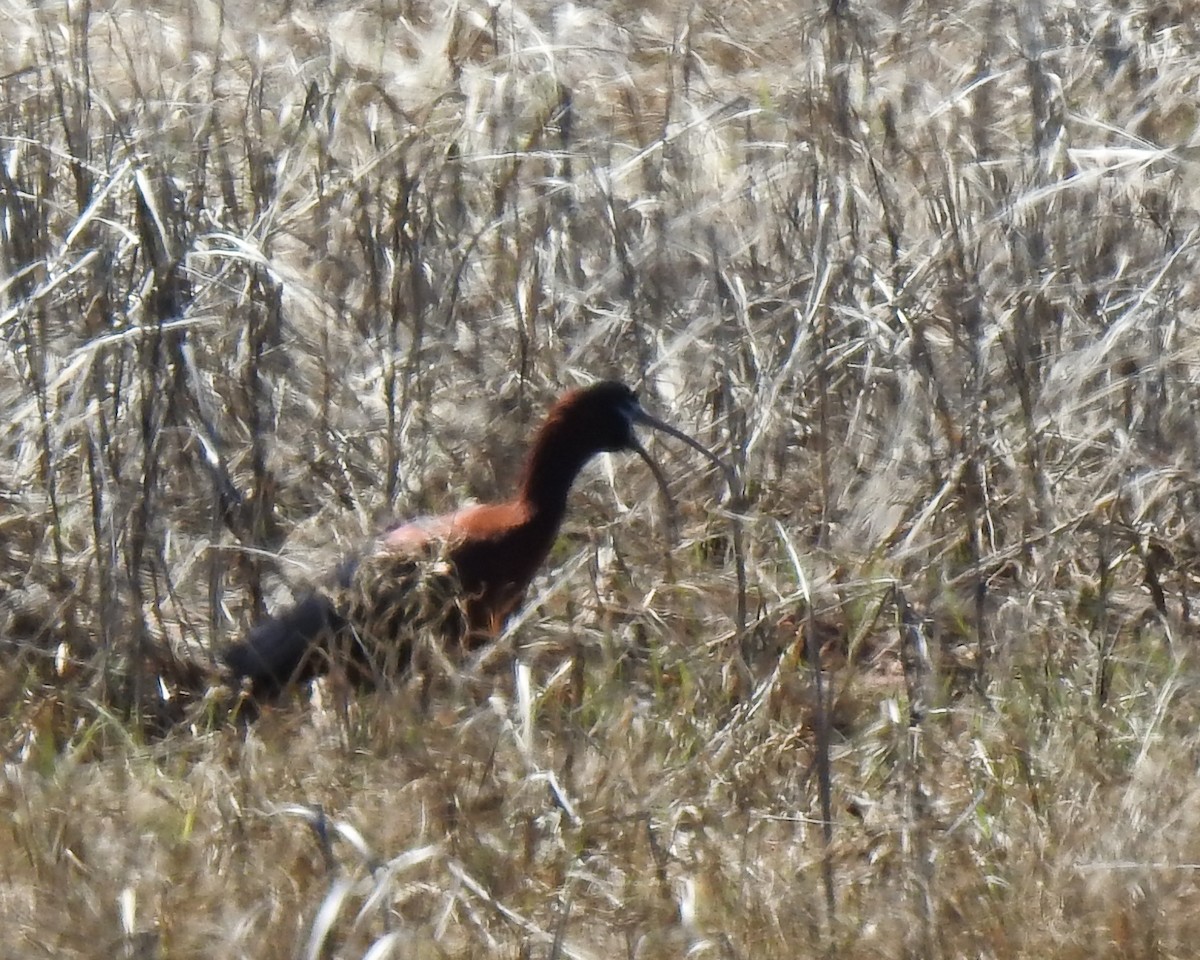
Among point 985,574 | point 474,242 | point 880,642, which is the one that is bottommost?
point 880,642

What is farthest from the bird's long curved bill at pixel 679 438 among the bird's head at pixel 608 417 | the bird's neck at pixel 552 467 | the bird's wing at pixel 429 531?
the bird's wing at pixel 429 531

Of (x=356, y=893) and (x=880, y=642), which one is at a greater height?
(x=356, y=893)

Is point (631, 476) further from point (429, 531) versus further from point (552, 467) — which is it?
point (429, 531)

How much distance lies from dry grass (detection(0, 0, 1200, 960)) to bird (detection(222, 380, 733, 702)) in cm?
13

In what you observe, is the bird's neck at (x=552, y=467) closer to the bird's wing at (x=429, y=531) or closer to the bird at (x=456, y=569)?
the bird at (x=456, y=569)

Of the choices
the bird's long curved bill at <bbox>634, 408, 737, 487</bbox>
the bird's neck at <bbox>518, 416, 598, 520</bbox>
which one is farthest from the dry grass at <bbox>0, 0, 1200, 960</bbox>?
the bird's neck at <bbox>518, 416, 598, 520</bbox>

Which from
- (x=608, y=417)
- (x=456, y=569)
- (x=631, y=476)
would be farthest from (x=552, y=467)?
(x=456, y=569)

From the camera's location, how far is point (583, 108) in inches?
246

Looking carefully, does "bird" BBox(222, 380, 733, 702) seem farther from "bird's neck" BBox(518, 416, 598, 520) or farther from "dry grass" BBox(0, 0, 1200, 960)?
"dry grass" BBox(0, 0, 1200, 960)

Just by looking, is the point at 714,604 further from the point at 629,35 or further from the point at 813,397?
the point at 629,35

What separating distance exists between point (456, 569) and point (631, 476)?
110 centimetres

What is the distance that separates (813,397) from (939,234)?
0.55 m

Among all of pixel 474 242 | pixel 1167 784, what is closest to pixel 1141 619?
pixel 1167 784

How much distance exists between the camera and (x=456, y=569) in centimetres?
445
